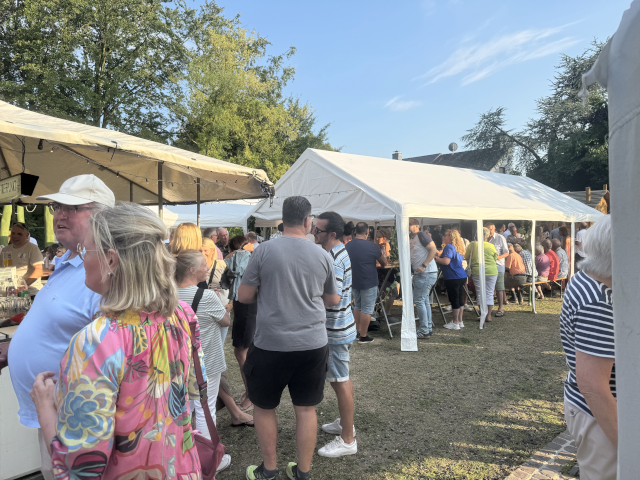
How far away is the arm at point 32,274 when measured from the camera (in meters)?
4.70

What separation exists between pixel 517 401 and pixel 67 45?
22.0 meters

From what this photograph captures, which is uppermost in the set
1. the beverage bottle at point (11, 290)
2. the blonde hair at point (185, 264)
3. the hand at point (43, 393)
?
the blonde hair at point (185, 264)

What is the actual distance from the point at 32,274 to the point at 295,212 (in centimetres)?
405

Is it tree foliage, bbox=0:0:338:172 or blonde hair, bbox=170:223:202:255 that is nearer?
blonde hair, bbox=170:223:202:255

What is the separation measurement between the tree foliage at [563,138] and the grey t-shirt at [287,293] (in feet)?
88.3

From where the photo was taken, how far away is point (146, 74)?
20.8 metres

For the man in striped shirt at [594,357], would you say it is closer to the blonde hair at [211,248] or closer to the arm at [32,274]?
the blonde hair at [211,248]

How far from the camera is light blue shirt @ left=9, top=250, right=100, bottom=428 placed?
4.78ft

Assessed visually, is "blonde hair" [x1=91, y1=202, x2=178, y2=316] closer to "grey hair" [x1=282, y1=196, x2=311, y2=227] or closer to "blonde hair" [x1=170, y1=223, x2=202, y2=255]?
"grey hair" [x1=282, y1=196, x2=311, y2=227]

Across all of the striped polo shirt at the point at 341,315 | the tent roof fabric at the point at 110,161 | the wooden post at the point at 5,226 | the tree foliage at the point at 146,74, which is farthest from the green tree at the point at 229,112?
the striped polo shirt at the point at 341,315

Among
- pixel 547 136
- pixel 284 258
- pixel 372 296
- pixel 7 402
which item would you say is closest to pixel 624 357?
pixel 284 258

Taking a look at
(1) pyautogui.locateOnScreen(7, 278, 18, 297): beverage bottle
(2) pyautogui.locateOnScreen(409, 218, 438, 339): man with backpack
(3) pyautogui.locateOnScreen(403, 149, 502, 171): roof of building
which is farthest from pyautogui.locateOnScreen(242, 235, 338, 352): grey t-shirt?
(3) pyautogui.locateOnScreen(403, 149, 502, 171): roof of building

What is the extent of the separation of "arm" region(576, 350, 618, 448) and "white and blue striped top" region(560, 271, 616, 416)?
0.09 feet

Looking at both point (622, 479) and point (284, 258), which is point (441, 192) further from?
point (622, 479)
